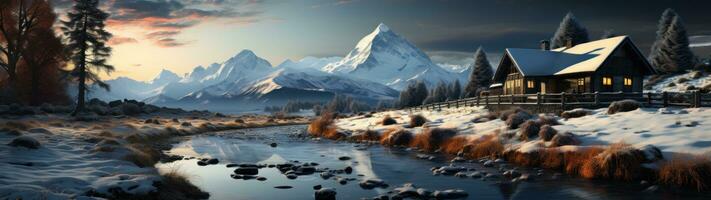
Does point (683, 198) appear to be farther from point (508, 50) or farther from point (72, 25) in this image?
point (72, 25)

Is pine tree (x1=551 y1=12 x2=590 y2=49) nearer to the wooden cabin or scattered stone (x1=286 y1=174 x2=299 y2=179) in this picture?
the wooden cabin

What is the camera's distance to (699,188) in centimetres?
1522

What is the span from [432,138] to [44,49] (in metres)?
42.0

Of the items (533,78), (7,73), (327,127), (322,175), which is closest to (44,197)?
(322,175)

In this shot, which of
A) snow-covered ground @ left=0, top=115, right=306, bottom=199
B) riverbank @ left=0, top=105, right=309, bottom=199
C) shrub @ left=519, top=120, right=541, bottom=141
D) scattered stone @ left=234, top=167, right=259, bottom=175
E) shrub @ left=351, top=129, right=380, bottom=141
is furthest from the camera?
shrub @ left=351, top=129, right=380, bottom=141

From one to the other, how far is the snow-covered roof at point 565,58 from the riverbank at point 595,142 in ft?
49.2

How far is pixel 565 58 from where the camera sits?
47.9 metres

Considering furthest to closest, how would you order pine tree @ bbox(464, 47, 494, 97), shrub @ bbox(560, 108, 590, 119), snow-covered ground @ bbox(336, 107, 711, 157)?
pine tree @ bbox(464, 47, 494, 97) → shrub @ bbox(560, 108, 590, 119) → snow-covered ground @ bbox(336, 107, 711, 157)

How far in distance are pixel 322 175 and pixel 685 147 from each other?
1347 cm

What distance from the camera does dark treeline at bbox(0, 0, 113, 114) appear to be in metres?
44.6

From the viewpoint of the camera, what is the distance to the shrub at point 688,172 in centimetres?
1547

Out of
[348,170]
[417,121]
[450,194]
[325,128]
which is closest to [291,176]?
[348,170]

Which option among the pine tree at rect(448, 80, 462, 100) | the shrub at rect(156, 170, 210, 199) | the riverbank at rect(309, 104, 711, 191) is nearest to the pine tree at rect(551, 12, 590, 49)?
the pine tree at rect(448, 80, 462, 100)

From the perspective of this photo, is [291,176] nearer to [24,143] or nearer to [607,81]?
[24,143]
